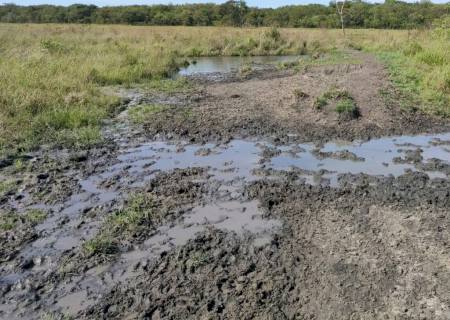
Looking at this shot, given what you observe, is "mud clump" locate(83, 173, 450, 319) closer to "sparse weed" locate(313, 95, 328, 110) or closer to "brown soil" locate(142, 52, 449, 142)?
"brown soil" locate(142, 52, 449, 142)

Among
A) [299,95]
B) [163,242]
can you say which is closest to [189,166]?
[163,242]

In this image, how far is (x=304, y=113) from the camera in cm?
1017

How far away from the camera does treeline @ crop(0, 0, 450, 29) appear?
48338mm

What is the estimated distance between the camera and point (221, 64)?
2386 centimetres

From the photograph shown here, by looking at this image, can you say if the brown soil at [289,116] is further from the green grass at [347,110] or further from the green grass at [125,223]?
the green grass at [125,223]

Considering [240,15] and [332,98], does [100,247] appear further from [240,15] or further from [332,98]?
[240,15]

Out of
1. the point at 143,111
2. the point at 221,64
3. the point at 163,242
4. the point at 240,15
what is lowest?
the point at 163,242

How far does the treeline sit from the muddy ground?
42.5 meters

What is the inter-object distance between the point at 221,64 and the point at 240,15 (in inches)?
1249

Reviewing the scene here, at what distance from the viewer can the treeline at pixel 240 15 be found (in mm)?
48338

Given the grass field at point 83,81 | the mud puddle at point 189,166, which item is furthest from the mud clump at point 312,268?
the grass field at point 83,81

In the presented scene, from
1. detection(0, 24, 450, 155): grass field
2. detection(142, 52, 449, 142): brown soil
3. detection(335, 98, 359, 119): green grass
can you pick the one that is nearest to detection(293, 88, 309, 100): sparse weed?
detection(142, 52, 449, 142): brown soil

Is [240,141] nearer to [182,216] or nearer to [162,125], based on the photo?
[162,125]

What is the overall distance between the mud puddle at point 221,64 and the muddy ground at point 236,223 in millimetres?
11658
